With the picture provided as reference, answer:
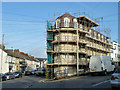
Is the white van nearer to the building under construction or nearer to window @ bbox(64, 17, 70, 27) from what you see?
the building under construction

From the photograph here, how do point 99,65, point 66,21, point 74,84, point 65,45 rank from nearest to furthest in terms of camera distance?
point 74,84 < point 99,65 < point 65,45 < point 66,21

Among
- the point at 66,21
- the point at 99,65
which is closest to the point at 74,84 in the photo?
the point at 99,65

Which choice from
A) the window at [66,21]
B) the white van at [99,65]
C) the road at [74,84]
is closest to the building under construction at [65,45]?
the window at [66,21]

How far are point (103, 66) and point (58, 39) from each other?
13931mm

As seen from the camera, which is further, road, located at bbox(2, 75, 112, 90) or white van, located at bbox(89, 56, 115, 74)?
white van, located at bbox(89, 56, 115, 74)

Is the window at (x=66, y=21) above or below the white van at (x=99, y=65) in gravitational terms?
above

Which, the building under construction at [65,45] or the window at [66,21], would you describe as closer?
the building under construction at [65,45]

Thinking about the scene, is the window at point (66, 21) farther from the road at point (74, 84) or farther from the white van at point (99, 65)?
the road at point (74, 84)

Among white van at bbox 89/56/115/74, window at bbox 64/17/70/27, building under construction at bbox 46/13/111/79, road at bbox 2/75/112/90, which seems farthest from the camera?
window at bbox 64/17/70/27

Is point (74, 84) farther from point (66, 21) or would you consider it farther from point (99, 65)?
point (66, 21)

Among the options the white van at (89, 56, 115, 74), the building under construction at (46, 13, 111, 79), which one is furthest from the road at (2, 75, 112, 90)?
the building under construction at (46, 13, 111, 79)

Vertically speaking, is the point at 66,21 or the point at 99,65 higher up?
the point at 66,21

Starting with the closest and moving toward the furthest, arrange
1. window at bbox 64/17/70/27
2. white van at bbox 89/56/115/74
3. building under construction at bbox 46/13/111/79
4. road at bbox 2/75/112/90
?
road at bbox 2/75/112/90
white van at bbox 89/56/115/74
building under construction at bbox 46/13/111/79
window at bbox 64/17/70/27

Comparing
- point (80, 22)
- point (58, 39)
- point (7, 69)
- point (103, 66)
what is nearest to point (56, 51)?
→ point (58, 39)
